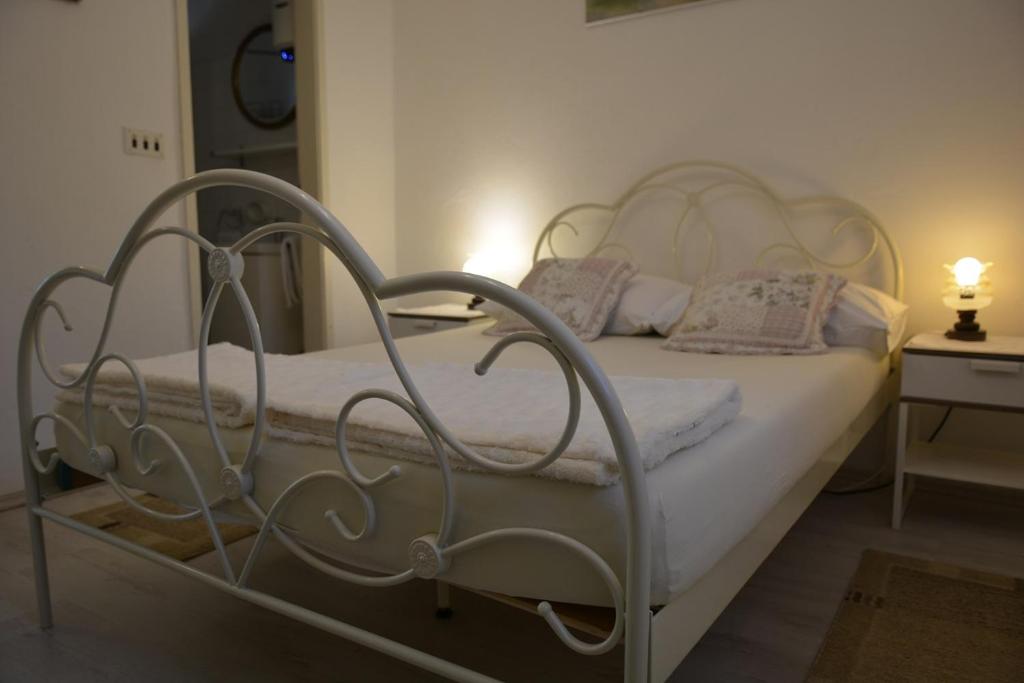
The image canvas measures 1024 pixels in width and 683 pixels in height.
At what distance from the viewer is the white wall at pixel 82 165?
8.07ft

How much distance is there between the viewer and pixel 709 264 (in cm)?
290

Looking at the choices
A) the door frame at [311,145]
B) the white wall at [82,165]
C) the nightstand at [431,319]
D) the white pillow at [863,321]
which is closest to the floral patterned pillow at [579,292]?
the nightstand at [431,319]

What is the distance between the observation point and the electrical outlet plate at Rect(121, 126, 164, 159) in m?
2.75

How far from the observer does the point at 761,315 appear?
2293mm

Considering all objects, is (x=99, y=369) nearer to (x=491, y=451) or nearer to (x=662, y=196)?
(x=491, y=451)

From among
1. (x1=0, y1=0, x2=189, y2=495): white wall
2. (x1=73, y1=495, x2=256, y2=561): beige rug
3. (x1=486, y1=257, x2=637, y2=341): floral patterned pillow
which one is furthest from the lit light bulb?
(x1=0, y1=0, x2=189, y2=495): white wall

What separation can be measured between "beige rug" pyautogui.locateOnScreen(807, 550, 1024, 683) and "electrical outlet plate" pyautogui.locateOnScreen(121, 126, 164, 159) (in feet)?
8.70

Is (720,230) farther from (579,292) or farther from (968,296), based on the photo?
(968,296)

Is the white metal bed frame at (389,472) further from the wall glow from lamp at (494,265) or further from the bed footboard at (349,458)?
the wall glow from lamp at (494,265)

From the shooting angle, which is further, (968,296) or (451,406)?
(968,296)

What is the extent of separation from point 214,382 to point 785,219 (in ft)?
6.81

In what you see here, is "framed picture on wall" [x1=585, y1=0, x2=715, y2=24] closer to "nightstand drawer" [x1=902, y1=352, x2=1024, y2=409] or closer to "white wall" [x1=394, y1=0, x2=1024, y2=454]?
"white wall" [x1=394, y1=0, x2=1024, y2=454]

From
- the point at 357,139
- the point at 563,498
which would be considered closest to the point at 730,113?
the point at 357,139

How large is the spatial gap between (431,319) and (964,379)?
1919 millimetres
